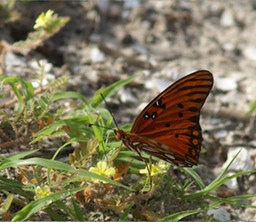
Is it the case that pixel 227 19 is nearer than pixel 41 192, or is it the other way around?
pixel 41 192

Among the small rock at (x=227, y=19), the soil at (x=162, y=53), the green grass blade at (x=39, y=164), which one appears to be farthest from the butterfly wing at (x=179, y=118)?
the small rock at (x=227, y=19)

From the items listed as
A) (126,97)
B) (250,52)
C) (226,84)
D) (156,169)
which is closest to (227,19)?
(250,52)

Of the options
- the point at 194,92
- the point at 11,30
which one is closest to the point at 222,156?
the point at 194,92

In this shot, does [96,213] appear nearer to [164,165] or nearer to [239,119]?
[164,165]

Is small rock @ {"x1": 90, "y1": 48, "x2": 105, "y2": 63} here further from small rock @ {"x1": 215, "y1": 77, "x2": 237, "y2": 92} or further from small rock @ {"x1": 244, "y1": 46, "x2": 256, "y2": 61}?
small rock @ {"x1": 244, "y1": 46, "x2": 256, "y2": 61}

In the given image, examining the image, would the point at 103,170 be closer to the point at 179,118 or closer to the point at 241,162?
the point at 179,118

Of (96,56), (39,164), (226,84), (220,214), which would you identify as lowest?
(220,214)

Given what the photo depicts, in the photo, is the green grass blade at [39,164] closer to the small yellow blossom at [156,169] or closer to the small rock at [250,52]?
the small yellow blossom at [156,169]

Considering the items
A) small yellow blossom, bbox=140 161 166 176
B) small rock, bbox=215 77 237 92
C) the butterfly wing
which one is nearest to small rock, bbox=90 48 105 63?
small rock, bbox=215 77 237 92
